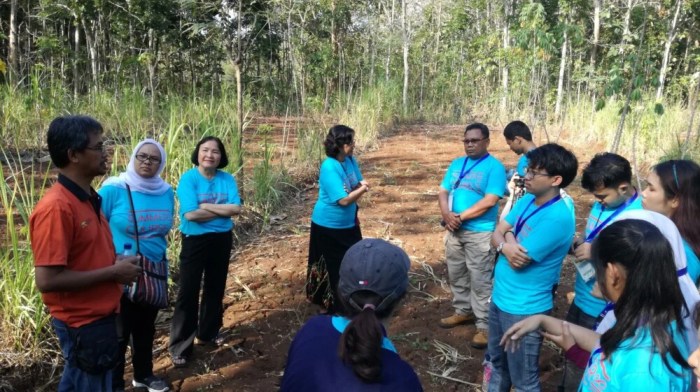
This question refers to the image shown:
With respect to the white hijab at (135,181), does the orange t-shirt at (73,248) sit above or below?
below

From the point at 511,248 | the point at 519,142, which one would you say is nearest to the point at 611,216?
the point at 511,248

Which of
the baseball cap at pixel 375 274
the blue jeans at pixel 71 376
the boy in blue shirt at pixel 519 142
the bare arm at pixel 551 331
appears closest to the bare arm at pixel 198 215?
the blue jeans at pixel 71 376

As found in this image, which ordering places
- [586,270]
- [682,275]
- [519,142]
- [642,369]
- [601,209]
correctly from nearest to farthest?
1. [642,369]
2. [682,275]
3. [586,270]
4. [601,209]
5. [519,142]

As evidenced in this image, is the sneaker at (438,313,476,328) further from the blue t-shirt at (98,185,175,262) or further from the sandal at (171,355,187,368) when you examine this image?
the blue t-shirt at (98,185,175,262)

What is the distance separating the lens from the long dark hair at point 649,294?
1.28 meters

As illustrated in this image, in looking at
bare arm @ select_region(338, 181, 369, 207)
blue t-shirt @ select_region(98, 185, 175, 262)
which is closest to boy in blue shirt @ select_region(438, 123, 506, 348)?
bare arm @ select_region(338, 181, 369, 207)

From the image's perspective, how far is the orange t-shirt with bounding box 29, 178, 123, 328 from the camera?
1796 mm

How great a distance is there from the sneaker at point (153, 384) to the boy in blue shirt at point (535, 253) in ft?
6.33

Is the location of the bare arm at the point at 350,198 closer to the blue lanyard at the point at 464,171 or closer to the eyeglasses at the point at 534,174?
the blue lanyard at the point at 464,171

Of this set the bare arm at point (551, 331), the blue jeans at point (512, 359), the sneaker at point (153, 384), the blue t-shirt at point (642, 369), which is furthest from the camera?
the sneaker at point (153, 384)

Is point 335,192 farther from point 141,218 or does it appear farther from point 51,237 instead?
point 51,237

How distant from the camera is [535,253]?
2229 mm

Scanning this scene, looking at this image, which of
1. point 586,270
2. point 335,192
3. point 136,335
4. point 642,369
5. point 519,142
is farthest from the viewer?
point 519,142

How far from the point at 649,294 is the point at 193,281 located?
254 centimetres
